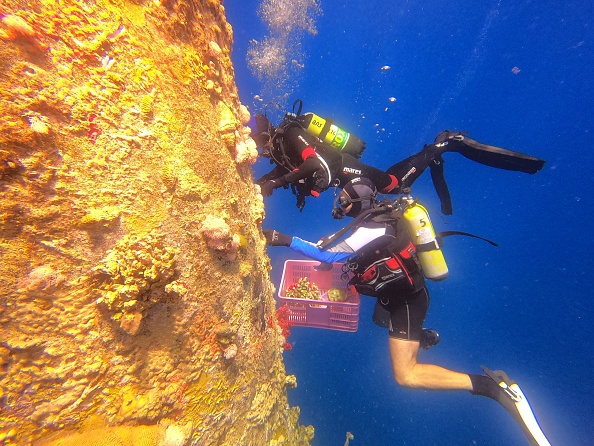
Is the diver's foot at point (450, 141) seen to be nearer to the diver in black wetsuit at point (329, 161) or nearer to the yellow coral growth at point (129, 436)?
the diver in black wetsuit at point (329, 161)

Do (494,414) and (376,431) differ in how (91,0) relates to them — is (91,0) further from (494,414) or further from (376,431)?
(494,414)

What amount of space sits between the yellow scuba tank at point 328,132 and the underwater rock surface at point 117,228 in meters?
3.78

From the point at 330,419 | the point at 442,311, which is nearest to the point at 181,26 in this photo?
the point at 330,419

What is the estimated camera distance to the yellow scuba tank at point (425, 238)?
183 inches

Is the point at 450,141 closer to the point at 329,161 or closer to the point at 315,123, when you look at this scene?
the point at 329,161

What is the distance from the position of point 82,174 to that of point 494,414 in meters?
14.9

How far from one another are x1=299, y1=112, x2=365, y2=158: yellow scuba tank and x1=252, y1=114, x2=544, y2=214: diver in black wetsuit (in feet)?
0.53

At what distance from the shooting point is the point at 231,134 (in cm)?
215

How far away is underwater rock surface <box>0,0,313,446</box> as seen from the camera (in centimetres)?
116

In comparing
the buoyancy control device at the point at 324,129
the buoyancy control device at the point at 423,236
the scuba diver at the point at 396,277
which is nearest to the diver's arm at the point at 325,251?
the scuba diver at the point at 396,277

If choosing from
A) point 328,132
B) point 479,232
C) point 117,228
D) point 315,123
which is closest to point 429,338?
point 328,132

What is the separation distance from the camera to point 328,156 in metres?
5.98

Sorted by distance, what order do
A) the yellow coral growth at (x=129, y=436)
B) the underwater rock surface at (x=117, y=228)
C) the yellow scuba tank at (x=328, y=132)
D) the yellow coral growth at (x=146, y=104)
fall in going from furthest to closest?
1. the yellow scuba tank at (x=328, y=132)
2. the yellow coral growth at (x=146, y=104)
3. the yellow coral growth at (x=129, y=436)
4. the underwater rock surface at (x=117, y=228)

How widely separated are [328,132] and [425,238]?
116 inches
